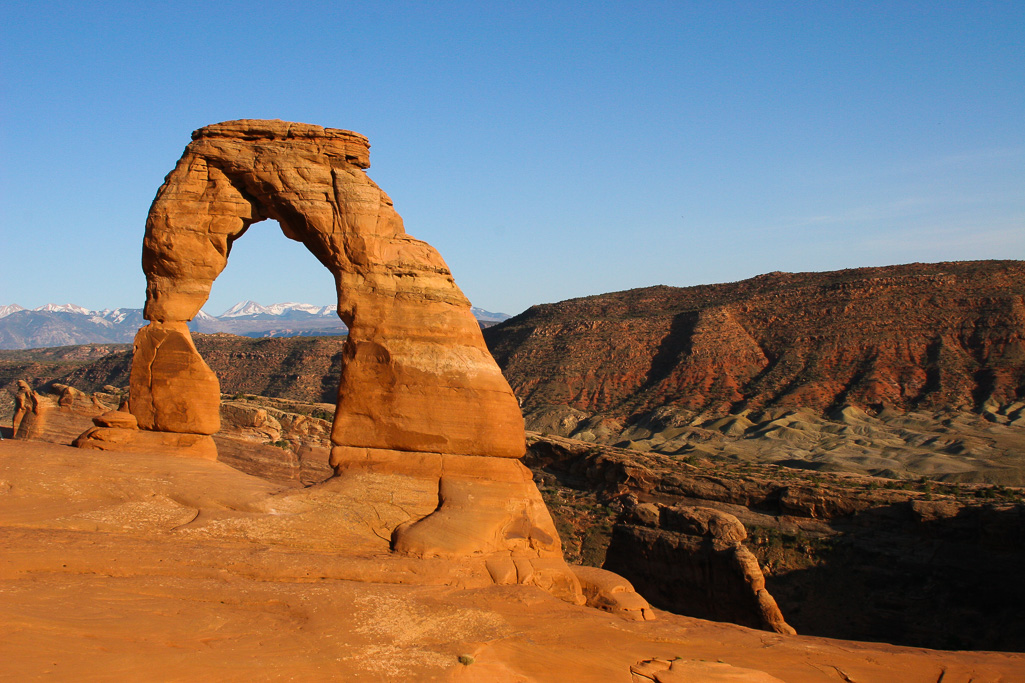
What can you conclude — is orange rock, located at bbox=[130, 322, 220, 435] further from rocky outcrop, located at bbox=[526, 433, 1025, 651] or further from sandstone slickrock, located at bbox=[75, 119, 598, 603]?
rocky outcrop, located at bbox=[526, 433, 1025, 651]

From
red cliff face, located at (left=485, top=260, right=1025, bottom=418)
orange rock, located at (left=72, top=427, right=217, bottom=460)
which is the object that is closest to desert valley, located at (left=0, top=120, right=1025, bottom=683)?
orange rock, located at (left=72, top=427, right=217, bottom=460)

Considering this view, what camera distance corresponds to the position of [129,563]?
9.01 metres

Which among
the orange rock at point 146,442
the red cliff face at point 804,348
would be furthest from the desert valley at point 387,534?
the red cliff face at point 804,348

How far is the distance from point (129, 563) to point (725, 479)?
2276 centimetres

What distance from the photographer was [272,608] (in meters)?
8.73

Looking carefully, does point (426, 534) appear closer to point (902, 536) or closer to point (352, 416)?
point (352, 416)

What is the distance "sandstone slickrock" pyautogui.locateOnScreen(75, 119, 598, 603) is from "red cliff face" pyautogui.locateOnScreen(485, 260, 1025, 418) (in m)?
47.1

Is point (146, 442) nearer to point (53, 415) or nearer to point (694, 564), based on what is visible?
point (694, 564)

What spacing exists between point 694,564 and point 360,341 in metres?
11.0

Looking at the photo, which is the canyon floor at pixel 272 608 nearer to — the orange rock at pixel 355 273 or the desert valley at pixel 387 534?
the desert valley at pixel 387 534

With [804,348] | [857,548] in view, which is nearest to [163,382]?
[857,548]

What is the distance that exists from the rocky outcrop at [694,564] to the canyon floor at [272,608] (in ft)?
17.8

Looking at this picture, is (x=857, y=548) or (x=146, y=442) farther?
(x=857, y=548)

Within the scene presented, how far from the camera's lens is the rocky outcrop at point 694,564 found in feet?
56.1
